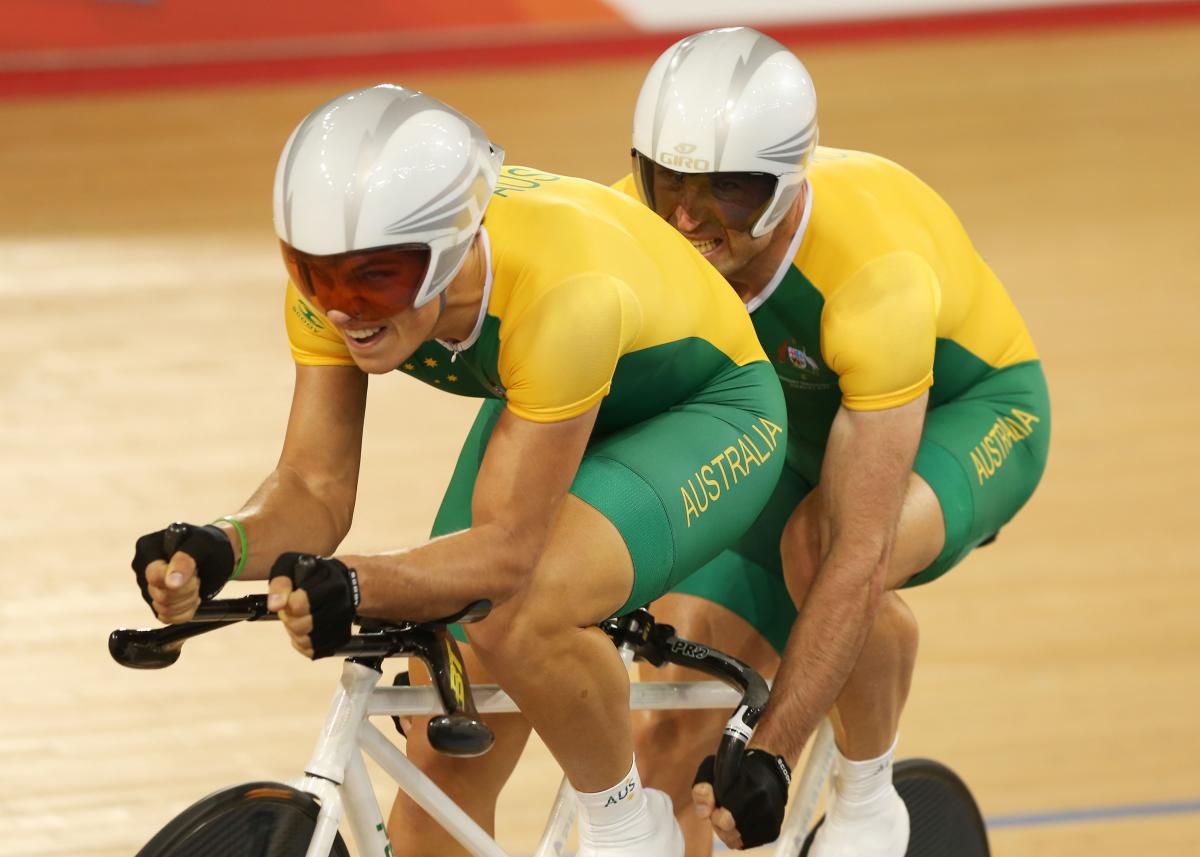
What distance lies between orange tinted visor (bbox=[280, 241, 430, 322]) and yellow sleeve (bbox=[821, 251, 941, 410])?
79cm


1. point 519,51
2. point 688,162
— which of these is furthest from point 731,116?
point 519,51

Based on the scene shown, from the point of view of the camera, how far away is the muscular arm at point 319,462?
231cm

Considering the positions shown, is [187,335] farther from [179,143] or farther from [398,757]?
[398,757]

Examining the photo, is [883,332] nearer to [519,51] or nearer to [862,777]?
[862,777]

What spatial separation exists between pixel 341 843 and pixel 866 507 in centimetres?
89

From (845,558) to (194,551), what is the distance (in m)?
0.99

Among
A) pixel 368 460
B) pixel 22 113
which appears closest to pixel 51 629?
pixel 368 460

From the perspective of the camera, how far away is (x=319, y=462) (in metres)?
2.38

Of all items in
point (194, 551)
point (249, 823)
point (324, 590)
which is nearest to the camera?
point (324, 590)

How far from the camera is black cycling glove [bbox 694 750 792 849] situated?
7.55ft

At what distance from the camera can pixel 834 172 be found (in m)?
2.88

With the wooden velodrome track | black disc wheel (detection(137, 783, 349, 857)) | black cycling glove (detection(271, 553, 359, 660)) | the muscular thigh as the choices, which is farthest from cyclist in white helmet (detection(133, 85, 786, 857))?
the wooden velodrome track

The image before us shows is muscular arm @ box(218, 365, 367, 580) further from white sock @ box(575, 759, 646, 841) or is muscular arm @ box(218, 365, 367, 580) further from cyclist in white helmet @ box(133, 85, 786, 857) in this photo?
white sock @ box(575, 759, 646, 841)

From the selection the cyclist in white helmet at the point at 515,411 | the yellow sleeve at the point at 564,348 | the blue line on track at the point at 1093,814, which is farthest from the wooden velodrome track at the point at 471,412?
the yellow sleeve at the point at 564,348
